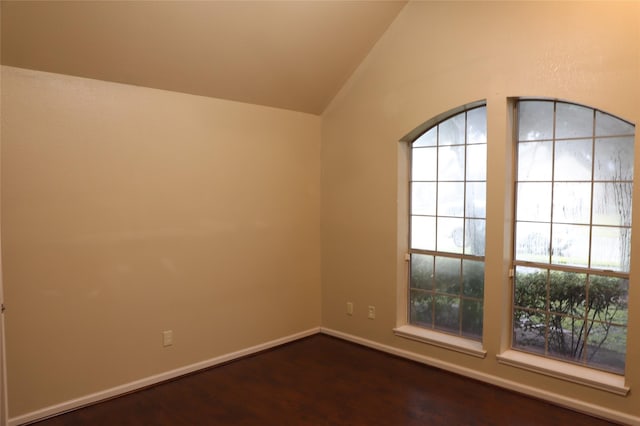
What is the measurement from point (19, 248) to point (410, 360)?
3.13m

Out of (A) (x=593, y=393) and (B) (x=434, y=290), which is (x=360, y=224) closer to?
(B) (x=434, y=290)

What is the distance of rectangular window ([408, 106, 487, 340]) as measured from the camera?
365 cm

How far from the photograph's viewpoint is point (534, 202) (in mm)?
3334

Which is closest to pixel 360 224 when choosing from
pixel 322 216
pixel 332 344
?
pixel 322 216

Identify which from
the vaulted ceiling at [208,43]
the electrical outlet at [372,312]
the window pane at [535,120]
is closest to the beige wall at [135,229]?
the vaulted ceiling at [208,43]

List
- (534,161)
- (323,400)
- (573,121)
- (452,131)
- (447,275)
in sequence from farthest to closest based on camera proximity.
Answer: (447,275) < (452,131) < (534,161) < (323,400) < (573,121)

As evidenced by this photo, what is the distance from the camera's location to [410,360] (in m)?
3.91

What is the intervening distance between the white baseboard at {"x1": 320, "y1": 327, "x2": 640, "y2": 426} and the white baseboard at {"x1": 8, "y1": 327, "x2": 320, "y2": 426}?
932 mm

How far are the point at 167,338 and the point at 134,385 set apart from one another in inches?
15.8

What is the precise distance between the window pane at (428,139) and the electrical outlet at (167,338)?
8.71 feet

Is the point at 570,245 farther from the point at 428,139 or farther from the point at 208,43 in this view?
the point at 208,43

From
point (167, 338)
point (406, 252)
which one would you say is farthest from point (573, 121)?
point (167, 338)

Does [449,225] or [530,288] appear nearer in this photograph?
[530,288]

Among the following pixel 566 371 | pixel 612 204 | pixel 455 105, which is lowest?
pixel 566 371
